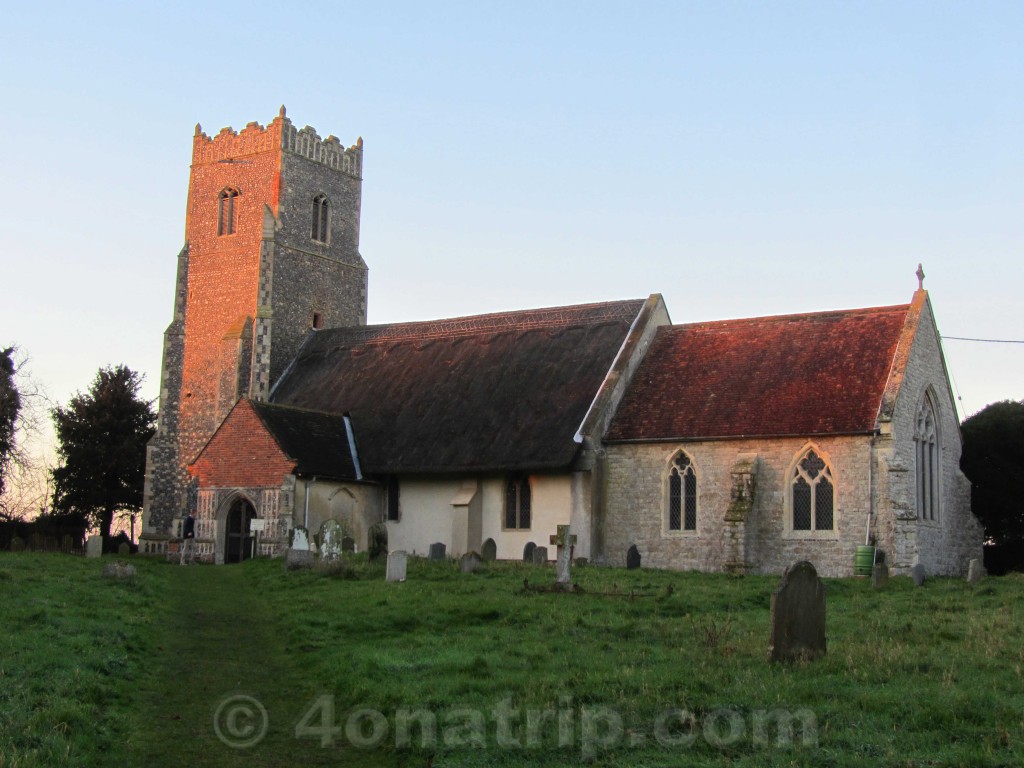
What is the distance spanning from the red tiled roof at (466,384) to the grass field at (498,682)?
13.0 meters

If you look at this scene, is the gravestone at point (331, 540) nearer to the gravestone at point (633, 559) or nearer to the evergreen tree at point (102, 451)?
the gravestone at point (633, 559)

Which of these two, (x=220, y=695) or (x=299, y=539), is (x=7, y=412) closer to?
(x=299, y=539)

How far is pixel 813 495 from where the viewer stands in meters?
30.0

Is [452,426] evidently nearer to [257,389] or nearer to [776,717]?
[257,389]

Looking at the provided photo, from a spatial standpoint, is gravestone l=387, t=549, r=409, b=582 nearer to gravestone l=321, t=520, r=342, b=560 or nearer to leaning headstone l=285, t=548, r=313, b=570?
leaning headstone l=285, t=548, r=313, b=570

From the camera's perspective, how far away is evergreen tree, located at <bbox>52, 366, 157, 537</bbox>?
4719 cm

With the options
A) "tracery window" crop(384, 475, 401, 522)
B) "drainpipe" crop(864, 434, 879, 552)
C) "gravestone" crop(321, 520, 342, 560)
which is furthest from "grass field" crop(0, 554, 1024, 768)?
"tracery window" crop(384, 475, 401, 522)

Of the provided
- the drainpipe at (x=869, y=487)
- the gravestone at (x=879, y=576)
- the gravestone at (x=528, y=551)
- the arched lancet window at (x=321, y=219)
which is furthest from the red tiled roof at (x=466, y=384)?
the gravestone at (x=879, y=576)

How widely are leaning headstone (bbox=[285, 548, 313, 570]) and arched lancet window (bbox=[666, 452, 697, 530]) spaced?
10.3m

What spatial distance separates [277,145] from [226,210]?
3.20 metres

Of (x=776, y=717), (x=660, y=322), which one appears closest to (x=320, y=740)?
(x=776, y=717)

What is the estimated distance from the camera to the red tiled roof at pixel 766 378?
30.5m

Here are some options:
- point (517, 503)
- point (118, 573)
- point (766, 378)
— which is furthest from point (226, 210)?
point (118, 573)

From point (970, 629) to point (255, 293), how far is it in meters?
31.3
